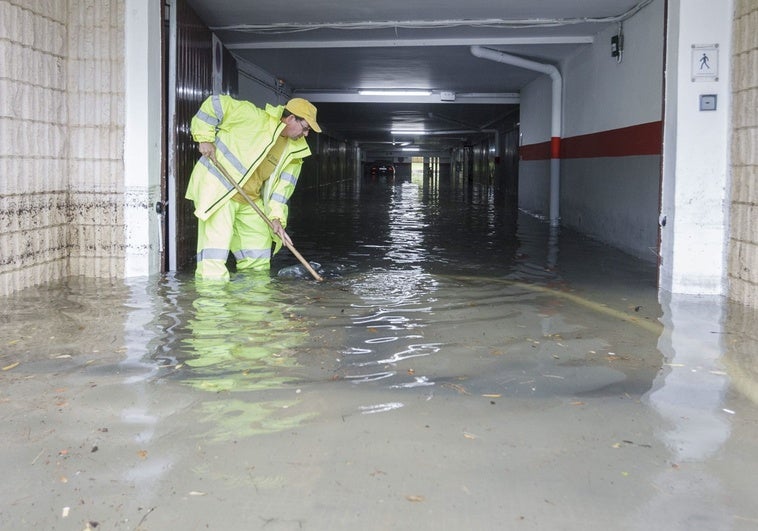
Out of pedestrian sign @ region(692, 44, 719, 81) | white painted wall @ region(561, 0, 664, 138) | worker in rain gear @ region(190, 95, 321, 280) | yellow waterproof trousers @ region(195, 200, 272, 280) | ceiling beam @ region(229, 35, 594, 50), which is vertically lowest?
yellow waterproof trousers @ region(195, 200, 272, 280)

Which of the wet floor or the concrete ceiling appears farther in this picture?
the concrete ceiling

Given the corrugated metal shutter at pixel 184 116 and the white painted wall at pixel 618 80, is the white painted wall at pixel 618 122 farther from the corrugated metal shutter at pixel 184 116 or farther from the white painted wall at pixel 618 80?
the corrugated metal shutter at pixel 184 116

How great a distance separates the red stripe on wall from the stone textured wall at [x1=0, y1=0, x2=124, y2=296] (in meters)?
4.87

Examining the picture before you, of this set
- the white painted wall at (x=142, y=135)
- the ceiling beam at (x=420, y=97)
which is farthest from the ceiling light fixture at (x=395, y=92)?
the white painted wall at (x=142, y=135)

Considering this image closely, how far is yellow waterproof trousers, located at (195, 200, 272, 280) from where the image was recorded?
23.0 feet

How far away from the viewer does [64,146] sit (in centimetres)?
688

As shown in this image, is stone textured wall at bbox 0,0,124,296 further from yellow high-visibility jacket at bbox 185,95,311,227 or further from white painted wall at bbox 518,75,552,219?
white painted wall at bbox 518,75,552,219

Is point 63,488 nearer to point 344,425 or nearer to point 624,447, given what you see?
point 344,425

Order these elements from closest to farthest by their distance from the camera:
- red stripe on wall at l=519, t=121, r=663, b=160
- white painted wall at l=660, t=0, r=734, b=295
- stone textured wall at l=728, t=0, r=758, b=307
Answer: stone textured wall at l=728, t=0, r=758, b=307 → white painted wall at l=660, t=0, r=734, b=295 → red stripe on wall at l=519, t=121, r=663, b=160

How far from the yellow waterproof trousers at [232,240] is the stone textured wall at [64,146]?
77 cm

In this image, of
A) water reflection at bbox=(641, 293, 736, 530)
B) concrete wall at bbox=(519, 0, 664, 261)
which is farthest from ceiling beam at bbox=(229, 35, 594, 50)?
water reflection at bbox=(641, 293, 736, 530)

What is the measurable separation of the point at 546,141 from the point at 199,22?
851 centimetres

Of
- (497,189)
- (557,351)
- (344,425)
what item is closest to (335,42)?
(557,351)

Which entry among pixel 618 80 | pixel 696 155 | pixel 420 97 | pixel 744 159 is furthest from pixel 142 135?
pixel 420 97
